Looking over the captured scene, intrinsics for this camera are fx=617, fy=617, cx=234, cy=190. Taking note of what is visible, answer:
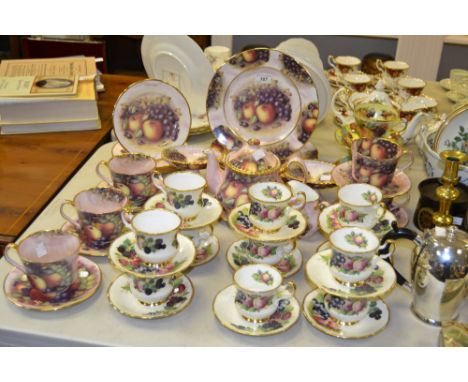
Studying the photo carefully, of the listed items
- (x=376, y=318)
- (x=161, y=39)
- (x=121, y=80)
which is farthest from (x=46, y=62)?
(x=376, y=318)

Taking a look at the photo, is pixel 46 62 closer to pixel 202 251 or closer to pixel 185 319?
pixel 202 251

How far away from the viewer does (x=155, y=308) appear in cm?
122

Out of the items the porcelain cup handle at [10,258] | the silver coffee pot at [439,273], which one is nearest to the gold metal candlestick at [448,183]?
the silver coffee pot at [439,273]

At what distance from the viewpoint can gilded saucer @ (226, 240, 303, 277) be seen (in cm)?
133

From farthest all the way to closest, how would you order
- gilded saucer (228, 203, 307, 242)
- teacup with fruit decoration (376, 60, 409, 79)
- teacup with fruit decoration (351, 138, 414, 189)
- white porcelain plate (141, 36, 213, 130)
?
teacup with fruit decoration (376, 60, 409, 79)
white porcelain plate (141, 36, 213, 130)
teacup with fruit decoration (351, 138, 414, 189)
gilded saucer (228, 203, 307, 242)

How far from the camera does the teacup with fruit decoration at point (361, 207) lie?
52.6 inches

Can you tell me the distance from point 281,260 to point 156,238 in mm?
297

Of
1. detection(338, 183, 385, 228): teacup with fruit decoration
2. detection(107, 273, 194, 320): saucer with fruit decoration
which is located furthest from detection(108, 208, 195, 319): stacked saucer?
detection(338, 183, 385, 228): teacup with fruit decoration

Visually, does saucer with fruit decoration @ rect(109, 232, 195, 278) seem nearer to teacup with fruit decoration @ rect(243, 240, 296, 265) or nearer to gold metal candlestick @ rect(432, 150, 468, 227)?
teacup with fruit decoration @ rect(243, 240, 296, 265)

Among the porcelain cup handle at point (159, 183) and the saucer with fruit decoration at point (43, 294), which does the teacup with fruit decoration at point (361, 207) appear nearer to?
the porcelain cup handle at point (159, 183)

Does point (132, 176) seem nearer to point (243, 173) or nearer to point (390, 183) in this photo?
point (243, 173)

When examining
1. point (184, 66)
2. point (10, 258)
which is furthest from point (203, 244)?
point (184, 66)

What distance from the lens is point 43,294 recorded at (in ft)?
4.05

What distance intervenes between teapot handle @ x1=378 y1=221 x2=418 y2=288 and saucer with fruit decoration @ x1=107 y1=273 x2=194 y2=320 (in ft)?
1.34
